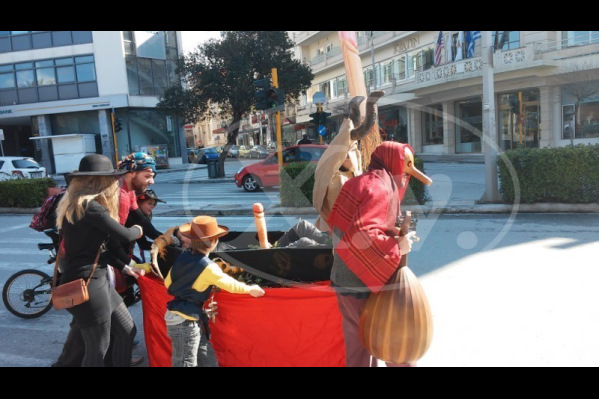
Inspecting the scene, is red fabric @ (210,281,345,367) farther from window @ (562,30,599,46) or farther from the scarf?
window @ (562,30,599,46)

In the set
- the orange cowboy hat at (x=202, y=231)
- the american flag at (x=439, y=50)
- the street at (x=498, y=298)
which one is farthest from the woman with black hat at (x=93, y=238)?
the american flag at (x=439, y=50)

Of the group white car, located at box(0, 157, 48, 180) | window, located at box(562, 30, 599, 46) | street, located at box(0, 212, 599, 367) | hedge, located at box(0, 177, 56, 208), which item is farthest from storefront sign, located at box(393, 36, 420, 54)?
street, located at box(0, 212, 599, 367)

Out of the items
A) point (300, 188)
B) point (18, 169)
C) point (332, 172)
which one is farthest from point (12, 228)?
point (18, 169)

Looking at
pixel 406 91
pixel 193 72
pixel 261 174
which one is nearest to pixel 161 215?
pixel 261 174

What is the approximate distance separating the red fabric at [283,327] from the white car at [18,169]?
20.4 m

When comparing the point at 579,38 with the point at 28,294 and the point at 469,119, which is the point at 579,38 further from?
the point at 28,294

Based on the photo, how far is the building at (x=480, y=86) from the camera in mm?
23750

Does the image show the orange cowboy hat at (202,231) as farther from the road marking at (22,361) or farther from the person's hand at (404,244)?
the road marking at (22,361)

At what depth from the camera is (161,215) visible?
12719 millimetres

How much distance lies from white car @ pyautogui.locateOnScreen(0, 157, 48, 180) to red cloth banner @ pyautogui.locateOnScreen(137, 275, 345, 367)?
2038 cm

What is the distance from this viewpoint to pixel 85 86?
3306 cm

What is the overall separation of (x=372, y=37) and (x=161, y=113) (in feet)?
52.3

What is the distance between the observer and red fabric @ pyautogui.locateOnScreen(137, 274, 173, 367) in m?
3.53

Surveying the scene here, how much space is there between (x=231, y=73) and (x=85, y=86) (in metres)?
15.7
